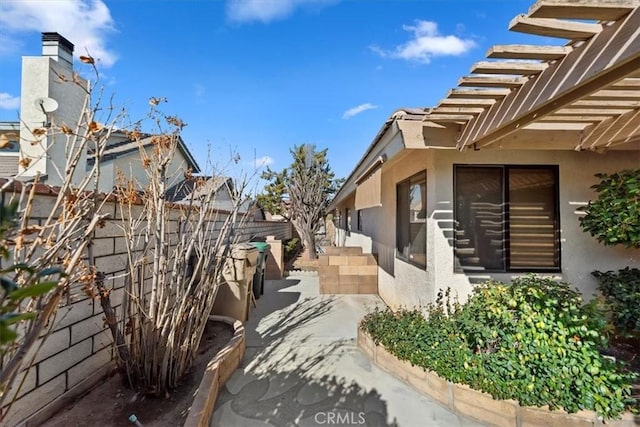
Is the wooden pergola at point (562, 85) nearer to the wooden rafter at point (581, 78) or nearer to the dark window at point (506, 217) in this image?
the wooden rafter at point (581, 78)

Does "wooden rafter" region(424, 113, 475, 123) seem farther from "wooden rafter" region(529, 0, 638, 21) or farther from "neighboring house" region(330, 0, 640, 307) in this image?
"wooden rafter" region(529, 0, 638, 21)

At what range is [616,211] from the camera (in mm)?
4297

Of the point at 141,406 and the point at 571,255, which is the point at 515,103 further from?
the point at 141,406

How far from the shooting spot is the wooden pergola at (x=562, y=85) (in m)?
2.00

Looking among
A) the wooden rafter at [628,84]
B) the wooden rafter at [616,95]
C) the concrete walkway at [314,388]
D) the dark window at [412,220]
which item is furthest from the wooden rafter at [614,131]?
the concrete walkway at [314,388]

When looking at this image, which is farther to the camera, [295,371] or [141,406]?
[295,371]

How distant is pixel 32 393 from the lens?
2.79 metres

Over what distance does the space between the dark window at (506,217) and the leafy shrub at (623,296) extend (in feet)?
2.30

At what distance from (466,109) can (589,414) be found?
355cm

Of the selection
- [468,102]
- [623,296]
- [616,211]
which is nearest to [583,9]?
[468,102]

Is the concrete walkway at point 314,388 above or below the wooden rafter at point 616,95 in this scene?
below

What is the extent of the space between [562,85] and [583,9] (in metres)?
0.64

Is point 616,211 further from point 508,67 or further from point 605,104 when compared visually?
point 508,67

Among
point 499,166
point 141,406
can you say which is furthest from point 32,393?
point 499,166
